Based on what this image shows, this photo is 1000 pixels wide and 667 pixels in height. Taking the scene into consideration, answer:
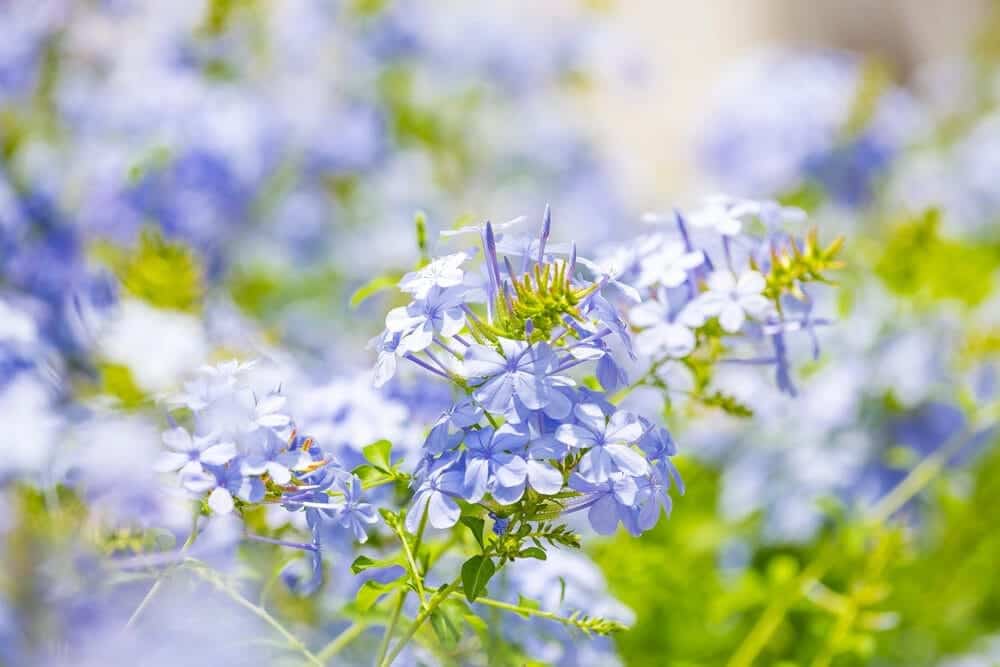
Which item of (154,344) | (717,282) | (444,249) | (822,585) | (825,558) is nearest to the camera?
(717,282)

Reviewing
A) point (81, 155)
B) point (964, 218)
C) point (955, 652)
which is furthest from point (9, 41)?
point (964, 218)

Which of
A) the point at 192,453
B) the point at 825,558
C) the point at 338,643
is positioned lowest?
the point at 825,558

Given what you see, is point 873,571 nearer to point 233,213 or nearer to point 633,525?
point 633,525

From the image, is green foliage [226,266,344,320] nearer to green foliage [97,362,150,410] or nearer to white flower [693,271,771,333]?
green foliage [97,362,150,410]

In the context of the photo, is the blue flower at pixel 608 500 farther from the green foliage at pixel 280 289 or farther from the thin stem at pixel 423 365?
the green foliage at pixel 280 289

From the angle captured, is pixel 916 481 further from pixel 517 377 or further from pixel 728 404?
pixel 517 377

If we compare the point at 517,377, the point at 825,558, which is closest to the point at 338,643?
the point at 517,377

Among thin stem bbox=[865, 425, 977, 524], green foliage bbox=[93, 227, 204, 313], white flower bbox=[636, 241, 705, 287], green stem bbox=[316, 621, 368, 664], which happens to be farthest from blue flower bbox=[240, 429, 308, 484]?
thin stem bbox=[865, 425, 977, 524]
